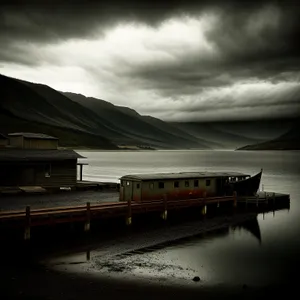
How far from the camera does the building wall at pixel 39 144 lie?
4794 cm

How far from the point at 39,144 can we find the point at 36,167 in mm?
5837

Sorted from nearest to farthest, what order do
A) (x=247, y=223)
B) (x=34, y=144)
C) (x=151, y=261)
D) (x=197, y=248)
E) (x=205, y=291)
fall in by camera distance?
(x=205, y=291) → (x=151, y=261) → (x=197, y=248) → (x=247, y=223) → (x=34, y=144)

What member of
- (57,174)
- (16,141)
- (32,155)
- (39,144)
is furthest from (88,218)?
(16,141)

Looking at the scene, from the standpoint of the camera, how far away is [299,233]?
3781 cm

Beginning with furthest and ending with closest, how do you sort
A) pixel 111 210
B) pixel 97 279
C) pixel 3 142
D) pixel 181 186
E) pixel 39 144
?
1. pixel 39 144
2. pixel 3 142
3. pixel 181 186
4. pixel 111 210
5. pixel 97 279

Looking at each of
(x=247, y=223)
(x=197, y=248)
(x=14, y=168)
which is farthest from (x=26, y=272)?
(x=247, y=223)

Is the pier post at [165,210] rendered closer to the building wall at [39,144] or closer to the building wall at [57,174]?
the building wall at [57,174]

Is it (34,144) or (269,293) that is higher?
(34,144)

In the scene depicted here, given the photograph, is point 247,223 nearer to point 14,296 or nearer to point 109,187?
point 109,187

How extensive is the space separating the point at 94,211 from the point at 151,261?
26.2ft

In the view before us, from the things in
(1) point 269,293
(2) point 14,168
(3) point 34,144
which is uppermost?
(3) point 34,144

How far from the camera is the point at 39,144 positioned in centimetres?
4859

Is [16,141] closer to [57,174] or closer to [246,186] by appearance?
[57,174]

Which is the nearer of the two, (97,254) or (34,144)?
(97,254)
